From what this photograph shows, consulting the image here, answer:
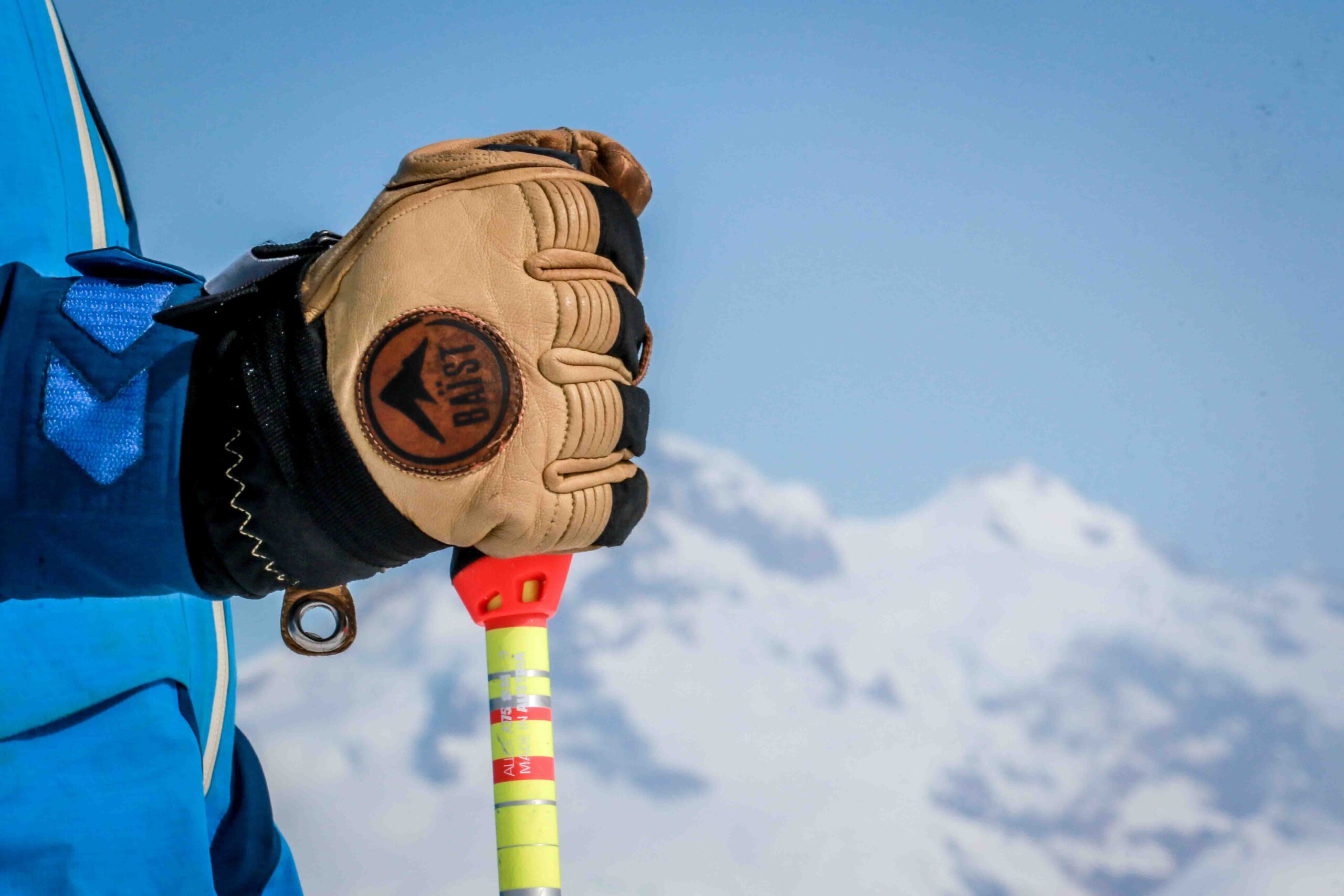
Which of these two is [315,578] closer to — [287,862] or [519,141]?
[519,141]

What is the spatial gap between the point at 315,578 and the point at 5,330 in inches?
8.4

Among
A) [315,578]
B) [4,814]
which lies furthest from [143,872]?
[315,578]

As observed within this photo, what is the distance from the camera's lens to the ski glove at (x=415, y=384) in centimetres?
55

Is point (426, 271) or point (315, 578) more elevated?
point (426, 271)

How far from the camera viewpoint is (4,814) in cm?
77

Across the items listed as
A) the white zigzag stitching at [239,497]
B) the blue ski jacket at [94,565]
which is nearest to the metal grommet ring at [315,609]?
the blue ski jacket at [94,565]

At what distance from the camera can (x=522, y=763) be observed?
81 cm

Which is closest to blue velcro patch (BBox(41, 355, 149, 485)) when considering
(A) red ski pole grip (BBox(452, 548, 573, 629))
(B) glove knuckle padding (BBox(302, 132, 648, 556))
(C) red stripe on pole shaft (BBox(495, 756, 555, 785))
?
(B) glove knuckle padding (BBox(302, 132, 648, 556))

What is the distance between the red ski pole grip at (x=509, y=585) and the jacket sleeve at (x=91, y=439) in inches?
8.9

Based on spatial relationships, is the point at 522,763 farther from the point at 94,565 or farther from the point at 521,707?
the point at 94,565

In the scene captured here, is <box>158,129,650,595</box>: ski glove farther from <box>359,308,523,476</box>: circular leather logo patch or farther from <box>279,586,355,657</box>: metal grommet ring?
<box>279,586,355,657</box>: metal grommet ring

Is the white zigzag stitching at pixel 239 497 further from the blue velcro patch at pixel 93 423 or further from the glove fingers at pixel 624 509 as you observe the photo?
the glove fingers at pixel 624 509

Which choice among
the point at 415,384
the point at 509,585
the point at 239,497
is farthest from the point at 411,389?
the point at 509,585

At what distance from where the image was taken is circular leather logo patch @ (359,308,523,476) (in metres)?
0.55
